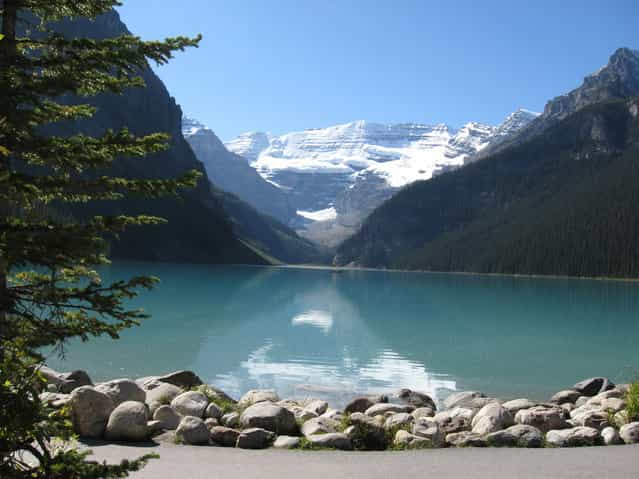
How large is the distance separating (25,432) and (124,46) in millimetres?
4151

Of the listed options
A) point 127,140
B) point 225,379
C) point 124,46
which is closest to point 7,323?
point 127,140

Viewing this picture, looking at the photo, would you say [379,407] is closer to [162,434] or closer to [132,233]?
[162,434]

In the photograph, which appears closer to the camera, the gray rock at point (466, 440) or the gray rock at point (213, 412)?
the gray rock at point (466, 440)

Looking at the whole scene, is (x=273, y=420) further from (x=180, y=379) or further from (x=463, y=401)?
(x=463, y=401)

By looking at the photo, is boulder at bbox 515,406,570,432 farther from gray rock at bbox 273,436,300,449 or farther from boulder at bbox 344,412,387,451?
gray rock at bbox 273,436,300,449

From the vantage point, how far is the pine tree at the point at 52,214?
5363 millimetres

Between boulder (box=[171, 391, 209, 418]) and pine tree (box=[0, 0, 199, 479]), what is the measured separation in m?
7.10

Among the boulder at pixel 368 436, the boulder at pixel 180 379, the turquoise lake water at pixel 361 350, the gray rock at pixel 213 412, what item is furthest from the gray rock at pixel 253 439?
the turquoise lake water at pixel 361 350

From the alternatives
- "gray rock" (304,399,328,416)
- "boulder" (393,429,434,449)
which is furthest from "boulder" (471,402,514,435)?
"gray rock" (304,399,328,416)

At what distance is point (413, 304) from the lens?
75062mm

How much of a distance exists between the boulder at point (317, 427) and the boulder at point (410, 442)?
55.7 inches

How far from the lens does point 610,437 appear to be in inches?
473

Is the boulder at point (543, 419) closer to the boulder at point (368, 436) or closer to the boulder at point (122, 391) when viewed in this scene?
the boulder at point (368, 436)

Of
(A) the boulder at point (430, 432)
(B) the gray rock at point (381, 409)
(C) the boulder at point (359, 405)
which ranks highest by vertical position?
(A) the boulder at point (430, 432)
